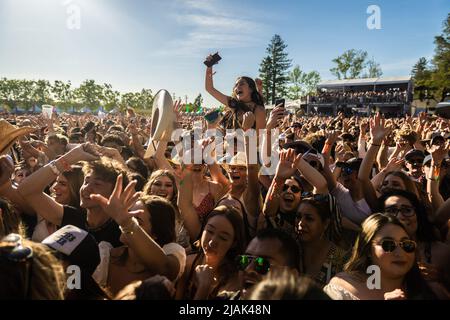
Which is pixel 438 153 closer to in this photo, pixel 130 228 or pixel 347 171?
pixel 347 171

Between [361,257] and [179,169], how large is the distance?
1.67 metres

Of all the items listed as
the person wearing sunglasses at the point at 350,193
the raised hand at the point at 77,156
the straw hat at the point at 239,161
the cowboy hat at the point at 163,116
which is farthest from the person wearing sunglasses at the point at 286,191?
the raised hand at the point at 77,156

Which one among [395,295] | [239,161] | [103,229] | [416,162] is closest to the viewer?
[395,295]

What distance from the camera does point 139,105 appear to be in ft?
195

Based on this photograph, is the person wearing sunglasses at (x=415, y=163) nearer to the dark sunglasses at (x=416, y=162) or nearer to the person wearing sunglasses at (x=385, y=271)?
the dark sunglasses at (x=416, y=162)

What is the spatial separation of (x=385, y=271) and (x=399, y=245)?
0.19m

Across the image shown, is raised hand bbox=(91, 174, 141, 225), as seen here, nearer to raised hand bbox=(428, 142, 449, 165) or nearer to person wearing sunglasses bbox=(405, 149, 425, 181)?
raised hand bbox=(428, 142, 449, 165)

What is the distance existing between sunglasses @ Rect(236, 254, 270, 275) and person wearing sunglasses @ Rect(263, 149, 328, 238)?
83cm

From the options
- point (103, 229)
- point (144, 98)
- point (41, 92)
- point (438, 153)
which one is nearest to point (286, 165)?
point (103, 229)

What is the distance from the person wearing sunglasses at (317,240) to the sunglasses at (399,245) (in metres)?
0.48

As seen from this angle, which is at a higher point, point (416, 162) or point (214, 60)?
point (214, 60)

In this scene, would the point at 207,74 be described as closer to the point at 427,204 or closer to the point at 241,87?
the point at 241,87

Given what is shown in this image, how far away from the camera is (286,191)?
318cm
